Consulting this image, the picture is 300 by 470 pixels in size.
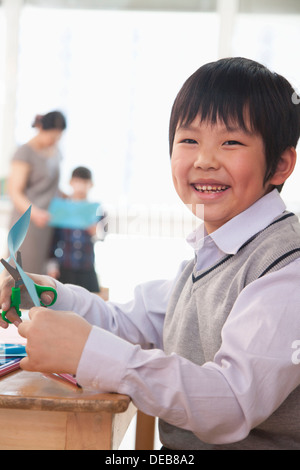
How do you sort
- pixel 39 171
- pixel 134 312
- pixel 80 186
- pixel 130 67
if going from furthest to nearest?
pixel 130 67 → pixel 80 186 → pixel 39 171 → pixel 134 312

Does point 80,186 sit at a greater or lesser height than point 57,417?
greater

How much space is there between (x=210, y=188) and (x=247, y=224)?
8 centimetres

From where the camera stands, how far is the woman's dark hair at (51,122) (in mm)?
3170

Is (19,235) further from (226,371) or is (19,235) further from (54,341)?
(226,371)

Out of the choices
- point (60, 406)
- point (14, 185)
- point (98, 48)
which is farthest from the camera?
point (98, 48)

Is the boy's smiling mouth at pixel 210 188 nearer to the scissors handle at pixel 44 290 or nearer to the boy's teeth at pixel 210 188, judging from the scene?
the boy's teeth at pixel 210 188

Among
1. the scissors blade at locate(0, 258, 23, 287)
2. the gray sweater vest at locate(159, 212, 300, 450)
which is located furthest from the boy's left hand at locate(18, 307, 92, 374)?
the gray sweater vest at locate(159, 212, 300, 450)

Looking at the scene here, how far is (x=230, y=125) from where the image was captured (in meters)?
0.86

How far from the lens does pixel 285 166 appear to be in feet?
3.02

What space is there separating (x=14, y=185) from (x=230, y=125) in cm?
241

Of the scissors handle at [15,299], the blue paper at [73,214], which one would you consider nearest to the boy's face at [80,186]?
the blue paper at [73,214]

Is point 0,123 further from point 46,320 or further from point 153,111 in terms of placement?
point 46,320

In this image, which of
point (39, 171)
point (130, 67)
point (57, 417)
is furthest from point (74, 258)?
point (130, 67)
